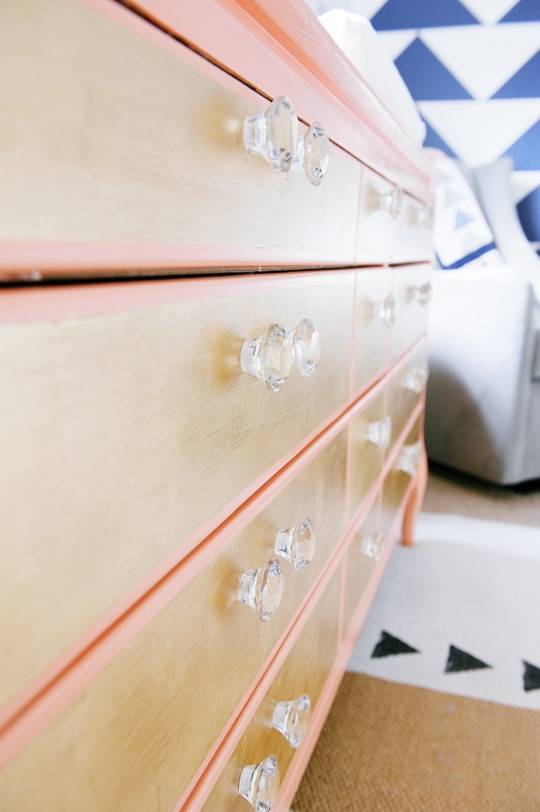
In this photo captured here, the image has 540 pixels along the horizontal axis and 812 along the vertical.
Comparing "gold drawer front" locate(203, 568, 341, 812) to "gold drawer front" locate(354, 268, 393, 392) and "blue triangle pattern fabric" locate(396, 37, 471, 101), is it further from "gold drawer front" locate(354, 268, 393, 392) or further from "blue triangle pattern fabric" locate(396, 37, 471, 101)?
"blue triangle pattern fabric" locate(396, 37, 471, 101)

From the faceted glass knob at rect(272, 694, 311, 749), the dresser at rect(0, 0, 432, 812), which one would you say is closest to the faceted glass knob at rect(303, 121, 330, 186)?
the dresser at rect(0, 0, 432, 812)

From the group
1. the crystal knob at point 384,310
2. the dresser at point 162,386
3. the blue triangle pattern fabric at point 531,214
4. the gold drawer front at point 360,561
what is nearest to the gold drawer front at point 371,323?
the crystal knob at point 384,310

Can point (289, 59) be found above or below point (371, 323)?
above

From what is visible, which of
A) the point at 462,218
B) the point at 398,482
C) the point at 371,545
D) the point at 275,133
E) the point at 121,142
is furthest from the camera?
the point at 462,218

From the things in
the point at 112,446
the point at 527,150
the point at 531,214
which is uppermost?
the point at 527,150

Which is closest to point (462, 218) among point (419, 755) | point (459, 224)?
point (459, 224)

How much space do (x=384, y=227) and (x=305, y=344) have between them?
0.44 meters

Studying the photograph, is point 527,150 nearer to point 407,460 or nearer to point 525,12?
point 525,12

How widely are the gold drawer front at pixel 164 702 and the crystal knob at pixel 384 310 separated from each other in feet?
1.06

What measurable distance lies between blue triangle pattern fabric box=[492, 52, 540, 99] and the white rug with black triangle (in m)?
1.66

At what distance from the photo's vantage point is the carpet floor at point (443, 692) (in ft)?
2.73

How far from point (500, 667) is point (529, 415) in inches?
31.7

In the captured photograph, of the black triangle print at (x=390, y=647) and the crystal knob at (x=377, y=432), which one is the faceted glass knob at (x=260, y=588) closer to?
the crystal knob at (x=377, y=432)

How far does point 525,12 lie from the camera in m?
2.29
